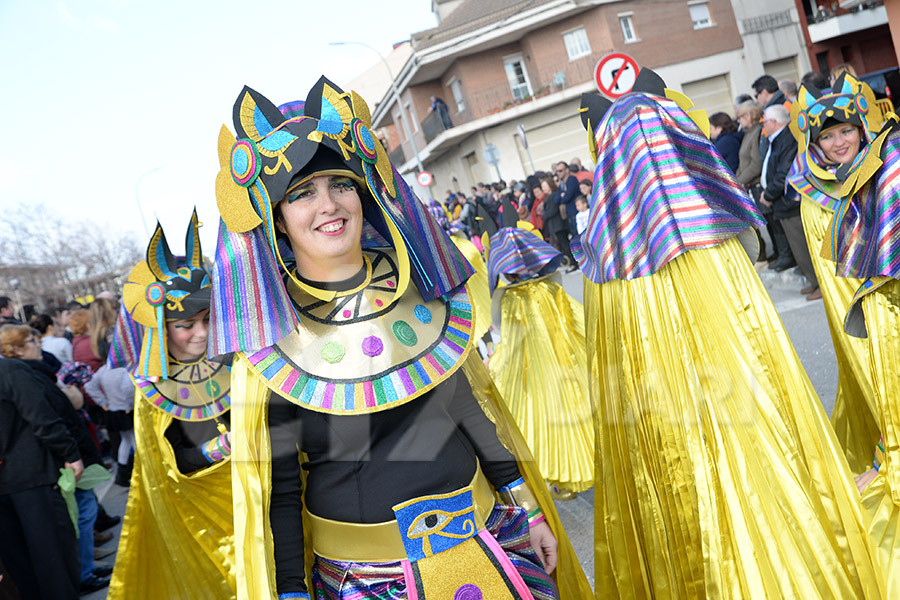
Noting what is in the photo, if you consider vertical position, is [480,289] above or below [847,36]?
below

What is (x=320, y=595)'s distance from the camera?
7.06 ft

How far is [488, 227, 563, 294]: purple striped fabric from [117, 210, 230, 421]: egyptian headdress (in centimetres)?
216

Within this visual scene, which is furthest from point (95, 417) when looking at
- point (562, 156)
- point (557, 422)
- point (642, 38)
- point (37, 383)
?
point (642, 38)

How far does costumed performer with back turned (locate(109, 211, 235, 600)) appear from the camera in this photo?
12.1ft

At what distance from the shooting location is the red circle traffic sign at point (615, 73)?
20.7 ft

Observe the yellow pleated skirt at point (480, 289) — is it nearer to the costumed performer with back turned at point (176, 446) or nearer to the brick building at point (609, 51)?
the costumed performer with back turned at point (176, 446)

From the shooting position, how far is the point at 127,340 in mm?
4289

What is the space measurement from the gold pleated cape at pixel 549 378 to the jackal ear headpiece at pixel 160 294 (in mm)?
2154

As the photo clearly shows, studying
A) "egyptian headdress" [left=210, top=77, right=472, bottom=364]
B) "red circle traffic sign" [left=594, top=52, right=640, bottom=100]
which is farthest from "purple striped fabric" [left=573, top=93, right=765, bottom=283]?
"red circle traffic sign" [left=594, top=52, right=640, bottom=100]

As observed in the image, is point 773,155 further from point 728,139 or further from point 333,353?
point 333,353

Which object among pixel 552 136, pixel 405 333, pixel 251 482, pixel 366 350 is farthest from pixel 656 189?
pixel 552 136

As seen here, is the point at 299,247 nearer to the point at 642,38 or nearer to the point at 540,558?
the point at 540,558

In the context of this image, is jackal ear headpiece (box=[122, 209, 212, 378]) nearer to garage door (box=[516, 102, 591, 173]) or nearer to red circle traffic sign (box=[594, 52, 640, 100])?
red circle traffic sign (box=[594, 52, 640, 100])

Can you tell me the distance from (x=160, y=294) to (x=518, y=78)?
21.6 metres
